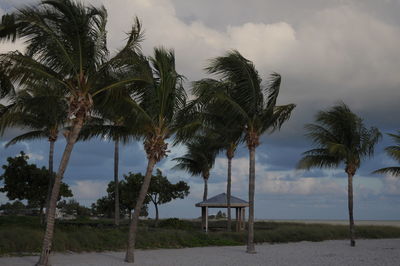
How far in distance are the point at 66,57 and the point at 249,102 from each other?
9.11m

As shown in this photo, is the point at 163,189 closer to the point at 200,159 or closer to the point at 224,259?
the point at 200,159

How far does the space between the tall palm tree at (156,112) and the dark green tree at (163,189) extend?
2658cm

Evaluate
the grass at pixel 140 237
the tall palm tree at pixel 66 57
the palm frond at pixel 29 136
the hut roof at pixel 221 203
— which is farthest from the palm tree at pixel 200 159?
the tall palm tree at pixel 66 57

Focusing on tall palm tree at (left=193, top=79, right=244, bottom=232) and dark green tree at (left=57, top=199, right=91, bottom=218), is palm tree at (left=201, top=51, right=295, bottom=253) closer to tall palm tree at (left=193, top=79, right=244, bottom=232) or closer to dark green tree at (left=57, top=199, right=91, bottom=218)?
tall palm tree at (left=193, top=79, right=244, bottom=232)

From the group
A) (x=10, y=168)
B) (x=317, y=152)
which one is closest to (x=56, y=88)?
Result: (x=317, y=152)

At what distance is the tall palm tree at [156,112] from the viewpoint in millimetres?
16297

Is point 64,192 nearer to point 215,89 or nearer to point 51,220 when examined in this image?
point 215,89

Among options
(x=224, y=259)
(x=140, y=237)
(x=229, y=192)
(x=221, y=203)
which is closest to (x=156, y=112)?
(x=224, y=259)

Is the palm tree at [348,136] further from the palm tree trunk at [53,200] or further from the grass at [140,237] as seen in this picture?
the palm tree trunk at [53,200]

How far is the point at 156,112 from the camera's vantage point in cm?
1667

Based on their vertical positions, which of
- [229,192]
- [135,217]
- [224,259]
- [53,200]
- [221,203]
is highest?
[229,192]

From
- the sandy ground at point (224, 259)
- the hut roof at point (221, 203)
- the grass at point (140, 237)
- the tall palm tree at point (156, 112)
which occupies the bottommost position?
the sandy ground at point (224, 259)

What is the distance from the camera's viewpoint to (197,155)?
38188 mm

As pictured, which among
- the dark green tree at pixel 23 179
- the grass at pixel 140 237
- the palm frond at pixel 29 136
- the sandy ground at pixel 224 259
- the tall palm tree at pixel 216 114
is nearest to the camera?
the sandy ground at pixel 224 259
